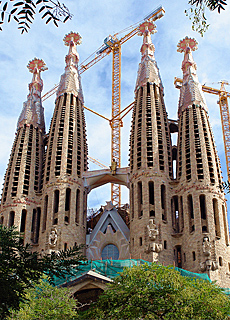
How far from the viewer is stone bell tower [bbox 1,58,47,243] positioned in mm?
49969

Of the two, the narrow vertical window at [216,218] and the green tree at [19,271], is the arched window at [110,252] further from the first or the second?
the green tree at [19,271]

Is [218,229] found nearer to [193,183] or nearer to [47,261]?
[193,183]

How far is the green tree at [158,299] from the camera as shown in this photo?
23.4 m

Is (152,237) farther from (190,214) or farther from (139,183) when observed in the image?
(139,183)

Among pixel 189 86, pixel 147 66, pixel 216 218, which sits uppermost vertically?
pixel 147 66

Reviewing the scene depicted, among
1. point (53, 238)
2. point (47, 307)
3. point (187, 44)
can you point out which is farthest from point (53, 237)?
point (187, 44)

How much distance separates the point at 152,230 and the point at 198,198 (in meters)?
4.96

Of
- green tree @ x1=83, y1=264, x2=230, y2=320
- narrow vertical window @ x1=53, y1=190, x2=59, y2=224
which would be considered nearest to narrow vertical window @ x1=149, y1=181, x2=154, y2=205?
narrow vertical window @ x1=53, y1=190, x2=59, y2=224

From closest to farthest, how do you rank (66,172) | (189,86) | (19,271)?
(19,271) → (66,172) → (189,86)

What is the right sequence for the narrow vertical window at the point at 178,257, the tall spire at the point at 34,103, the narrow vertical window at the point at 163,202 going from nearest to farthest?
the narrow vertical window at the point at 178,257, the narrow vertical window at the point at 163,202, the tall spire at the point at 34,103

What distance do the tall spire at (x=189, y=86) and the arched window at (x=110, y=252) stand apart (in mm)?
15484

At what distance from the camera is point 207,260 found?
42156mm

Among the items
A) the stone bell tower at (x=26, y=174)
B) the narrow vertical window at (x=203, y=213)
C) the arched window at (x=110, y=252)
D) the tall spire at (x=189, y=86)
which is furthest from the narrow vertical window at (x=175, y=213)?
the stone bell tower at (x=26, y=174)

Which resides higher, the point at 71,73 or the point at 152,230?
the point at 71,73
